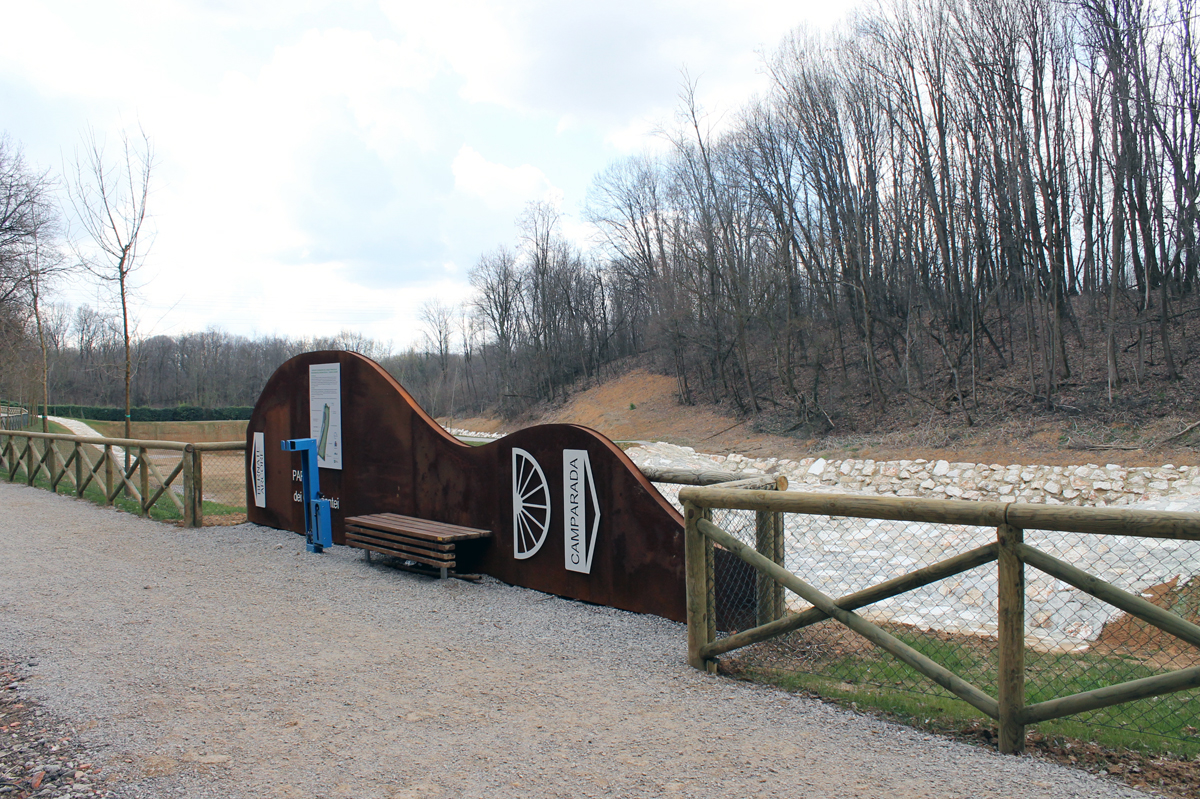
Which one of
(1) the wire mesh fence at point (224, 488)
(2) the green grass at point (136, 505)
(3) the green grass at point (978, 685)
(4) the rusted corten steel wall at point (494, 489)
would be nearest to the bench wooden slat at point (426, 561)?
(4) the rusted corten steel wall at point (494, 489)

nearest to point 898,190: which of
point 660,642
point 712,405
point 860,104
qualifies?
point 860,104

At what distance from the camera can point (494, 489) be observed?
7184mm

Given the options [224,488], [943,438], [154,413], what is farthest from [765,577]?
[154,413]

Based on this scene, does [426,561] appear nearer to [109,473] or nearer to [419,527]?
[419,527]

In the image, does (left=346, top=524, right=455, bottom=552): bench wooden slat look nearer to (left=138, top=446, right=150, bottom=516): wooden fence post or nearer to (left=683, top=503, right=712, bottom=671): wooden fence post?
(left=683, top=503, right=712, bottom=671): wooden fence post

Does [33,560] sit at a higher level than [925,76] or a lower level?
lower

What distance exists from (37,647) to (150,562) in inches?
A: 127

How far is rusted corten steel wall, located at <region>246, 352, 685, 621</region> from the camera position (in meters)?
5.91

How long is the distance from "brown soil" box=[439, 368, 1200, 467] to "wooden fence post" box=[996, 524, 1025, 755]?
45.2 ft

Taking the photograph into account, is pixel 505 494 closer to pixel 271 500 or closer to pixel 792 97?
pixel 271 500

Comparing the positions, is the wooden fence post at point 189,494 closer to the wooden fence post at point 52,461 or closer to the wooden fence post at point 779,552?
the wooden fence post at point 52,461

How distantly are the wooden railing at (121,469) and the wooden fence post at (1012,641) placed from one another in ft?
33.6

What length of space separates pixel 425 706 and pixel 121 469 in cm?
1152

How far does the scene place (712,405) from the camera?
34.0m
